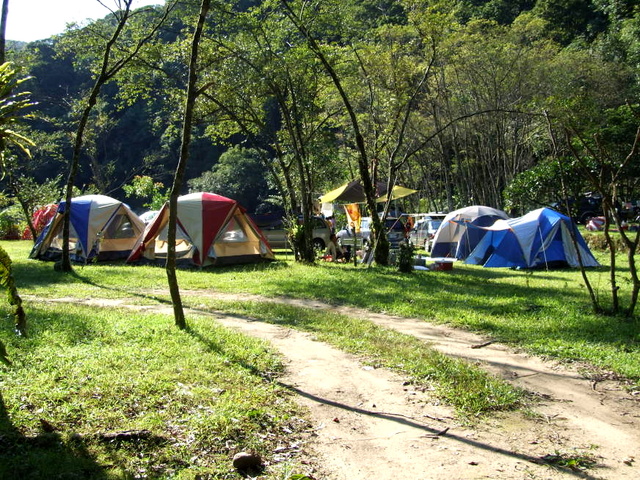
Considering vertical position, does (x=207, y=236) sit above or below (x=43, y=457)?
above

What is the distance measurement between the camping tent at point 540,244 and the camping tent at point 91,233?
10.5 metres

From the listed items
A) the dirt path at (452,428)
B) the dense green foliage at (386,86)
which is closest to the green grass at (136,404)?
the dirt path at (452,428)

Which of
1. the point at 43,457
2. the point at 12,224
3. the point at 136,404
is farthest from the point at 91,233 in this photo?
the point at 12,224

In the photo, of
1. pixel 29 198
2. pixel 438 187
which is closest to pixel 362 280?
pixel 29 198

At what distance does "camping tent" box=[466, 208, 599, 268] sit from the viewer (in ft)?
49.1

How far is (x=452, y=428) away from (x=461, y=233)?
14413 millimetres

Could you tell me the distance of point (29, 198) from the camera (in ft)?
93.6

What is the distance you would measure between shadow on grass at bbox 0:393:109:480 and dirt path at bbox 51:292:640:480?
1386 millimetres

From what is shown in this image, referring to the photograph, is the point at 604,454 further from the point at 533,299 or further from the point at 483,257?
the point at 483,257

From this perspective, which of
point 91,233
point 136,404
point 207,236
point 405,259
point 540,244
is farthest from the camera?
point 91,233

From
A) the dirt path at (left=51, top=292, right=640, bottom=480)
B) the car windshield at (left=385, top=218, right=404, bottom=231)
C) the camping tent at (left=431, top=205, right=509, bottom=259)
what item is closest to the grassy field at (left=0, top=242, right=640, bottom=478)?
the dirt path at (left=51, top=292, right=640, bottom=480)

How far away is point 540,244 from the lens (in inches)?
594

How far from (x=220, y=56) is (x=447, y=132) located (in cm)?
1769

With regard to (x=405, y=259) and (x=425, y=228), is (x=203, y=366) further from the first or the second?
(x=425, y=228)
